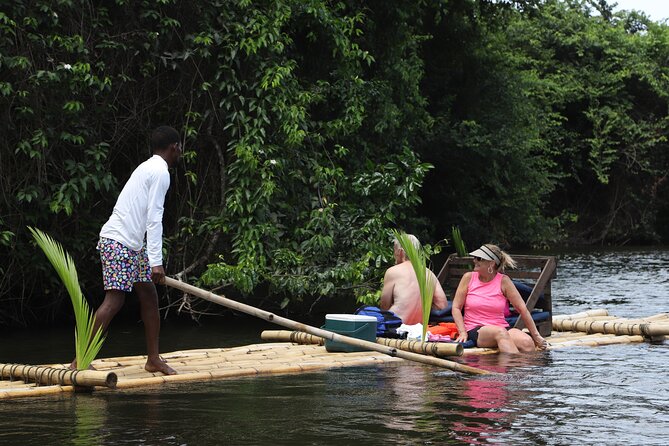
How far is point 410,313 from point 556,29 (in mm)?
26534

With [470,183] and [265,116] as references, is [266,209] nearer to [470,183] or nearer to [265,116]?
[265,116]

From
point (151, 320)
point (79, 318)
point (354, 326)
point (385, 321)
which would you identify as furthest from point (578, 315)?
point (79, 318)

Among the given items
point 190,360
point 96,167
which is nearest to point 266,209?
point 96,167

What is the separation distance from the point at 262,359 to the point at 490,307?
2.37 metres

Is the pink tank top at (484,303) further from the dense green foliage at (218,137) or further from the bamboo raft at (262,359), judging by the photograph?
the dense green foliage at (218,137)

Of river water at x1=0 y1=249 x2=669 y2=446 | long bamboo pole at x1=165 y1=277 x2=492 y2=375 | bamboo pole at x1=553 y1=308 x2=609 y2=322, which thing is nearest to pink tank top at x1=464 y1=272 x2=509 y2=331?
river water at x1=0 y1=249 x2=669 y2=446

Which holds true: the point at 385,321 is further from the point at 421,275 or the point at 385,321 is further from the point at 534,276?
the point at 534,276

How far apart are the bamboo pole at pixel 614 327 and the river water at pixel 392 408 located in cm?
72

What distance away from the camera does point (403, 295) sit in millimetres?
11344

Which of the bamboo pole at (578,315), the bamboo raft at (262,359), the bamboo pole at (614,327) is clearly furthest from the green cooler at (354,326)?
the bamboo pole at (578,315)

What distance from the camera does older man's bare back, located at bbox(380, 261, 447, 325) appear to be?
11352 millimetres

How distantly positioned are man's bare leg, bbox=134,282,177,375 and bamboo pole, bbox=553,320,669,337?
211 inches

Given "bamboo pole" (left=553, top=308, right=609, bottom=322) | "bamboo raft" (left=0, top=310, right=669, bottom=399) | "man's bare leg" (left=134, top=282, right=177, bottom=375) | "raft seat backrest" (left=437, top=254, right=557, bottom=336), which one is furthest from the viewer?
"bamboo pole" (left=553, top=308, right=609, bottom=322)

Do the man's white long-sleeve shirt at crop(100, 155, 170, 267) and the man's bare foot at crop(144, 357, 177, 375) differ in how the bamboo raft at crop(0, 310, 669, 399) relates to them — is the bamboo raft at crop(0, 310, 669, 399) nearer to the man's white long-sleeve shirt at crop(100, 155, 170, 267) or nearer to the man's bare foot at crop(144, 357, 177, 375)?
the man's bare foot at crop(144, 357, 177, 375)
